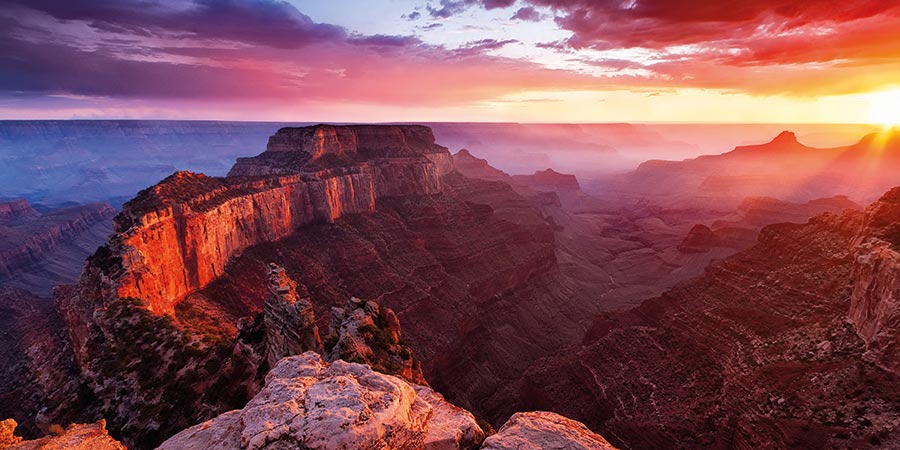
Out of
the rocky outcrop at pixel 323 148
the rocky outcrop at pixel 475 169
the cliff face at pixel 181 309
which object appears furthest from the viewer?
the rocky outcrop at pixel 475 169

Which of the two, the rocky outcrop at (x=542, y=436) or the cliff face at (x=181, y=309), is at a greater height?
the rocky outcrop at (x=542, y=436)

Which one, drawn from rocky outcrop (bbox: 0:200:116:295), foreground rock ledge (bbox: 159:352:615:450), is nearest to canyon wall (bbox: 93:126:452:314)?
foreground rock ledge (bbox: 159:352:615:450)

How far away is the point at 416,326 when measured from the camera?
52.7 meters

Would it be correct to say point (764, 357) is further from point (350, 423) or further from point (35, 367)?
point (35, 367)

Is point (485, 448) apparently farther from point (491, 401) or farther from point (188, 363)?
point (491, 401)

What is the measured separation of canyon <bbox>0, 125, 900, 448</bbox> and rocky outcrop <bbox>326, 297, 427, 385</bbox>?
0.52ft

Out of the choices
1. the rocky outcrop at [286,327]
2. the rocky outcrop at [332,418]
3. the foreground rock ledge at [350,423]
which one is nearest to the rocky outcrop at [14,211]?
the rocky outcrop at [286,327]

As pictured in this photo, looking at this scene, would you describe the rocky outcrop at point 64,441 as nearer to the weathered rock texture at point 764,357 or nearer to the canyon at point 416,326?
the canyon at point 416,326

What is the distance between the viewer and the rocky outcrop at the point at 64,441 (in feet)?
37.0

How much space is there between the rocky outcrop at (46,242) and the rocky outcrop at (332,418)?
5318 inches

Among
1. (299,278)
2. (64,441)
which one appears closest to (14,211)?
(299,278)

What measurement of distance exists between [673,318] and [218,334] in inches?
1636

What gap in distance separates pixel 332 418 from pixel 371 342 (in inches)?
642

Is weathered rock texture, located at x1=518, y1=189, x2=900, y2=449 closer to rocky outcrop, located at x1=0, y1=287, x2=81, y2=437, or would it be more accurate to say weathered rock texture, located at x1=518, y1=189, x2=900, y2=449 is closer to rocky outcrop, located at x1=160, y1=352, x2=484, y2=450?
rocky outcrop, located at x1=160, y1=352, x2=484, y2=450
